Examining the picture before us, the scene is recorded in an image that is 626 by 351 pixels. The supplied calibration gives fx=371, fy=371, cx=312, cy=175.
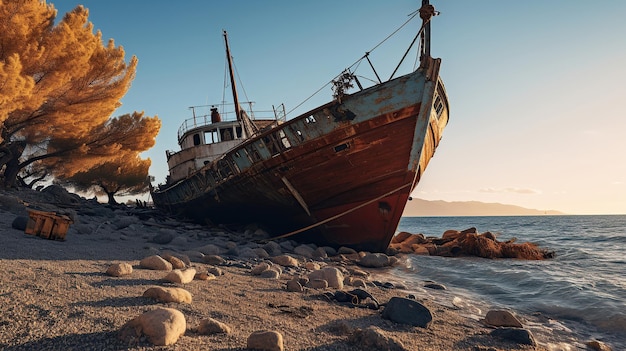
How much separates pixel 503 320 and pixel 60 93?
16.6 m

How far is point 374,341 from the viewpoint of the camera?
3283 millimetres

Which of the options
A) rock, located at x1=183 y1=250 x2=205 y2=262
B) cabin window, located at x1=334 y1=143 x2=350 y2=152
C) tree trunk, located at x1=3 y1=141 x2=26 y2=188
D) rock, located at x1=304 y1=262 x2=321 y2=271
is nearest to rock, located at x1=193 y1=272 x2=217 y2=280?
rock, located at x1=183 y1=250 x2=205 y2=262

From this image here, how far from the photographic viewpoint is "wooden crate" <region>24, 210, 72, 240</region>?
279 inches

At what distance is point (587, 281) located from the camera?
8.66 meters

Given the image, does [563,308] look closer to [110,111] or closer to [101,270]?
[101,270]

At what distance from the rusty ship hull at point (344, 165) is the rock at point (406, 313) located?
235 inches

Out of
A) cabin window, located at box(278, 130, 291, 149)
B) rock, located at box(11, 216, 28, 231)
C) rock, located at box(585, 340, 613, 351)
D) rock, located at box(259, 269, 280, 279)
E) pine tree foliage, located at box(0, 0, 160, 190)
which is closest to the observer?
rock, located at box(585, 340, 613, 351)

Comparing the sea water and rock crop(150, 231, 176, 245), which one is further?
rock crop(150, 231, 176, 245)

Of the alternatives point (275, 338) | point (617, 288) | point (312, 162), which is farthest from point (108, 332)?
point (617, 288)

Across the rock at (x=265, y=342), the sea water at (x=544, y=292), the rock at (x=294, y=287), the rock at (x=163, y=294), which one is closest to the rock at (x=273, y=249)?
the sea water at (x=544, y=292)

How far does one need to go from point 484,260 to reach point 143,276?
11.0 metres

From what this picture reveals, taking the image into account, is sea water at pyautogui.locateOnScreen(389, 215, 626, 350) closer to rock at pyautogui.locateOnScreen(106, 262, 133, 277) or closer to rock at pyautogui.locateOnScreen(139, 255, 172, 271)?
rock at pyautogui.locateOnScreen(139, 255, 172, 271)

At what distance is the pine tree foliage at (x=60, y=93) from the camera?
12.2 meters

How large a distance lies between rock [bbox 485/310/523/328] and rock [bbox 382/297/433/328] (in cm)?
115
